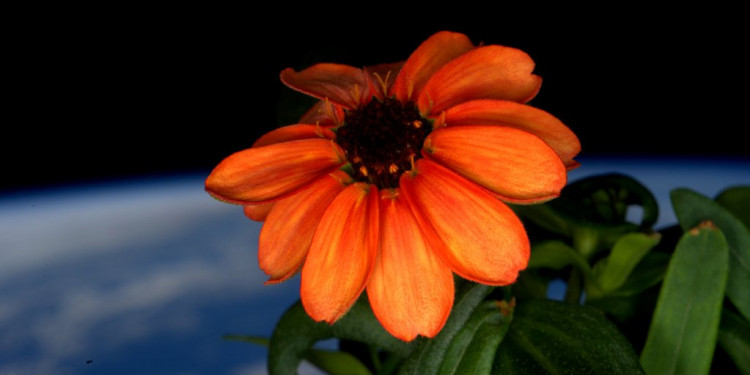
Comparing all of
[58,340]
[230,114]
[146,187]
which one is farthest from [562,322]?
[146,187]

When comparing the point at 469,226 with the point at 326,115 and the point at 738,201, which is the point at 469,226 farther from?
the point at 738,201

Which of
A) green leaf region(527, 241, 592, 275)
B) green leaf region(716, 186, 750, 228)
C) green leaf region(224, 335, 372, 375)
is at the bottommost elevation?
green leaf region(224, 335, 372, 375)

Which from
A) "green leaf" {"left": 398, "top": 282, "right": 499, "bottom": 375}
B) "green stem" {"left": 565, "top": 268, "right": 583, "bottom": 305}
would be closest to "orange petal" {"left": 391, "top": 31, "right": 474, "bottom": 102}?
"green leaf" {"left": 398, "top": 282, "right": 499, "bottom": 375}

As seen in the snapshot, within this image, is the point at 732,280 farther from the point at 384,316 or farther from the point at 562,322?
the point at 384,316

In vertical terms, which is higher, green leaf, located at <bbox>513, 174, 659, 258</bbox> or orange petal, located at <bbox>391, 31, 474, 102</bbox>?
orange petal, located at <bbox>391, 31, 474, 102</bbox>

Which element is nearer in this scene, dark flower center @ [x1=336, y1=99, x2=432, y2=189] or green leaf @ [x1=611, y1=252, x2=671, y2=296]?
dark flower center @ [x1=336, y1=99, x2=432, y2=189]

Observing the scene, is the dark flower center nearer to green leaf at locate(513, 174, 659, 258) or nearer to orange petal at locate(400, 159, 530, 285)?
orange petal at locate(400, 159, 530, 285)
